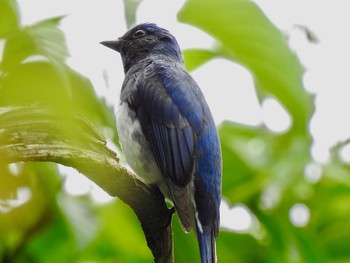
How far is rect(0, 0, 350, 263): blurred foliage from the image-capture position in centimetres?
286

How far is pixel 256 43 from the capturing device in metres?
2.89

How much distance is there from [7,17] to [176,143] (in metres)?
2.53

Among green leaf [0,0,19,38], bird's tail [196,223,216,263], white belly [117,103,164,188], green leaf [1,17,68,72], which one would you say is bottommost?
bird's tail [196,223,216,263]

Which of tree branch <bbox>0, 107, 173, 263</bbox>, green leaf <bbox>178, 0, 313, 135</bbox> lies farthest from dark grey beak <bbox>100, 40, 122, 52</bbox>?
tree branch <bbox>0, 107, 173, 263</bbox>

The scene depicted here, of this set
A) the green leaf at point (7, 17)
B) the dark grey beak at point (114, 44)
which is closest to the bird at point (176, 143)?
the dark grey beak at point (114, 44)

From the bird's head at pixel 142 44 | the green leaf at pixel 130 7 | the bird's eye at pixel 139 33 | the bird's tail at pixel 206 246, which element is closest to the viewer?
the green leaf at pixel 130 7

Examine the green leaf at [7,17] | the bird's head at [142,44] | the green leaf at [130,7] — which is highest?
the green leaf at [7,17]

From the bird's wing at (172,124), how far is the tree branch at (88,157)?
33 centimetres

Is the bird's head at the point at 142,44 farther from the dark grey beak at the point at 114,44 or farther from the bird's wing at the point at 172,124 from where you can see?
the bird's wing at the point at 172,124

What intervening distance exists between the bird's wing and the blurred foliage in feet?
0.66

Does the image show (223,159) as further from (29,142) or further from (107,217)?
(29,142)

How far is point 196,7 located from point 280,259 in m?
1.50

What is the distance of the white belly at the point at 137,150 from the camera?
3.74 m

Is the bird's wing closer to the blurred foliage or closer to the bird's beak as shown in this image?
the blurred foliage
